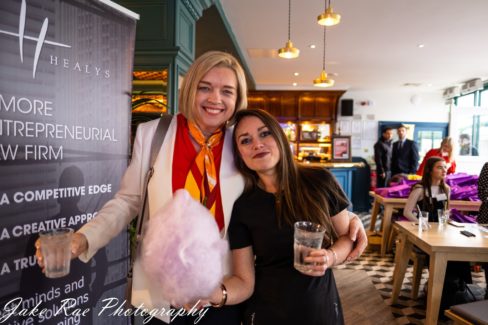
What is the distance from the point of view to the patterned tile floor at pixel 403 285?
3.29m

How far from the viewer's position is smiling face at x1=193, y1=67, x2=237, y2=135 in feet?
4.44

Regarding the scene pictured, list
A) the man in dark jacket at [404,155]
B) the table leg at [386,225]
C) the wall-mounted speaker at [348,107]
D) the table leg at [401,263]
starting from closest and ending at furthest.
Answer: the table leg at [401,263] → the table leg at [386,225] → the man in dark jacket at [404,155] → the wall-mounted speaker at [348,107]

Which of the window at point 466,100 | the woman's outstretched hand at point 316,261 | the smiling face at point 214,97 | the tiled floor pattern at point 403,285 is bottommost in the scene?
the tiled floor pattern at point 403,285

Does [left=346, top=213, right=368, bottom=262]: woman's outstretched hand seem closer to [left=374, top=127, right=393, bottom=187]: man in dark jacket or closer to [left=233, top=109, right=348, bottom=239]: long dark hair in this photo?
[left=233, top=109, right=348, bottom=239]: long dark hair

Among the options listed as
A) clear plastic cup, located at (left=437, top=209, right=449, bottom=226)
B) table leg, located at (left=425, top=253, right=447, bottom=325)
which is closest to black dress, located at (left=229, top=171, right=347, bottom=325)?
table leg, located at (left=425, top=253, right=447, bottom=325)

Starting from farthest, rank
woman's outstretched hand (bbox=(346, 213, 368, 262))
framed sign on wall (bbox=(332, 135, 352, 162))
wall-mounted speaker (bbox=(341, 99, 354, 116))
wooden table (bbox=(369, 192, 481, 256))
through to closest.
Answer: wall-mounted speaker (bbox=(341, 99, 354, 116)), framed sign on wall (bbox=(332, 135, 352, 162)), wooden table (bbox=(369, 192, 481, 256)), woman's outstretched hand (bbox=(346, 213, 368, 262))

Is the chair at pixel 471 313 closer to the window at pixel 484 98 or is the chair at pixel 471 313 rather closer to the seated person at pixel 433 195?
the seated person at pixel 433 195

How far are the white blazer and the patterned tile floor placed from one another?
2673mm

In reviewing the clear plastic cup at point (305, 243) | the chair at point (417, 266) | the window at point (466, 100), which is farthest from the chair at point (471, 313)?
the window at point (466, 100)

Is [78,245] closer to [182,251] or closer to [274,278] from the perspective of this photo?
[182,251]

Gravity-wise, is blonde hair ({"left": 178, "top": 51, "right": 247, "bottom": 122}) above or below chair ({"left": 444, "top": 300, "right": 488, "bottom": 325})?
above

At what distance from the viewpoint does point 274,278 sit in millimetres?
1305

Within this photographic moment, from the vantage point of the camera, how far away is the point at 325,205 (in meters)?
1.36

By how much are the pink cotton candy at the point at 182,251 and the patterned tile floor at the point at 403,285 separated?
285cm
